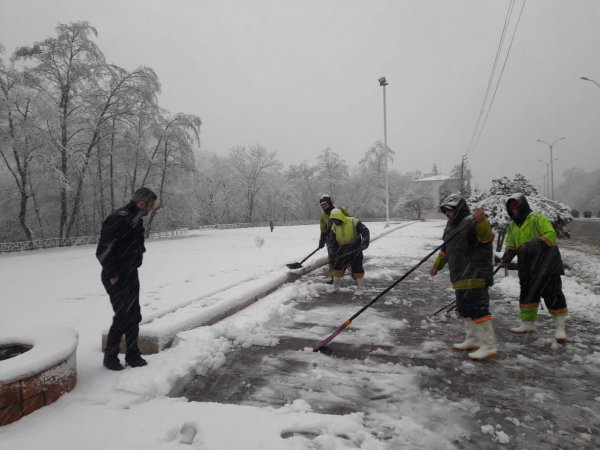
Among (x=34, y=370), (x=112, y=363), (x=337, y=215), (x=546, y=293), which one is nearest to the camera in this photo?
(x=34, y=370)

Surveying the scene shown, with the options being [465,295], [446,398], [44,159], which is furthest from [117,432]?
[44,159]

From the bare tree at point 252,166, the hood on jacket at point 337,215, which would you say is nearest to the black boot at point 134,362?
the hood on jacket at point 337,215

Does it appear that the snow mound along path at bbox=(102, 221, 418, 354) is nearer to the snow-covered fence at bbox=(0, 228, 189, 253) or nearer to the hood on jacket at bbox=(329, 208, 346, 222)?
the hood on jacket at bbox=(329, 208, 346, 222)

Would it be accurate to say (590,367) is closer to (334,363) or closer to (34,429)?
(334,363)

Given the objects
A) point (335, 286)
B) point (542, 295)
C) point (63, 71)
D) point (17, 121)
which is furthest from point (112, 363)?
point (63, 71)

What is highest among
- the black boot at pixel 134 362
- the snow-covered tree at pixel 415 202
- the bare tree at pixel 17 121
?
the bare tree at pixel 17 121

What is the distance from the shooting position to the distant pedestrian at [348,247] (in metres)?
6.70

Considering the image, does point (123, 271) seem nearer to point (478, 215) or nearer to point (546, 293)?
point (478, 215)

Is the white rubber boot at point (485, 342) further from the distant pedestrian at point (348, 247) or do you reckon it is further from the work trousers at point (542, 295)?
the distant pedestrian at point (348, 247)

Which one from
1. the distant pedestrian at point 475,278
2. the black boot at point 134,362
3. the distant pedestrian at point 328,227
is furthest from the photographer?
the distant pedestrian at point 328,227

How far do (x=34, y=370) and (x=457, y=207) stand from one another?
4210 mm

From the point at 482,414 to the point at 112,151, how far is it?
95.9 feet

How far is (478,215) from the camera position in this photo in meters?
3.52

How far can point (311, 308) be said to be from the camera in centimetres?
565
